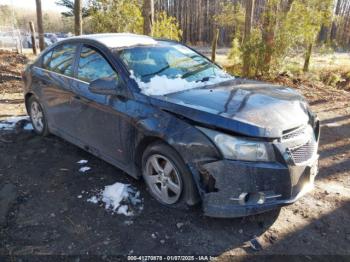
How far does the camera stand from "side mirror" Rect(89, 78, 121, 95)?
3.35 meters

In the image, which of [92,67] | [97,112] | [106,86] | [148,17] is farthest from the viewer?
[148,17]

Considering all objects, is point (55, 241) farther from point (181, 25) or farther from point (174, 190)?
point (181, 25)

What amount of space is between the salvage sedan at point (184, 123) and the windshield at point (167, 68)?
1cm

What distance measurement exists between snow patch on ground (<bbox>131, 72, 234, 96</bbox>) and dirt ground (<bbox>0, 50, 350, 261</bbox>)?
1.13m

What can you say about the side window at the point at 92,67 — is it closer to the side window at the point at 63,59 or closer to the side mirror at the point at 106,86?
the side mirror at the point at 106,86

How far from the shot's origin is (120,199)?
345 centimetres

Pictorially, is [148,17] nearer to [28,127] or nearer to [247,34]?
[247,34]

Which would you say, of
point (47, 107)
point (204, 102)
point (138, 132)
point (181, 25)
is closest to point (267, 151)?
point (204, 102)

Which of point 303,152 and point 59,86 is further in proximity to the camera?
point 59,86

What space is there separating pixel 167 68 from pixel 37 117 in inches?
102

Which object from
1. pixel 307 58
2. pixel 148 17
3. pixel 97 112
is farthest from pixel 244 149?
pixel 307 58

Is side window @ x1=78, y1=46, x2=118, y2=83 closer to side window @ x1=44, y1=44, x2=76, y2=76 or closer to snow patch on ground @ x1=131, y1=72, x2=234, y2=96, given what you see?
side window @ x1=44, y1=44, x2=76, y2=76

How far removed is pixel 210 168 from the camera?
8.98ft

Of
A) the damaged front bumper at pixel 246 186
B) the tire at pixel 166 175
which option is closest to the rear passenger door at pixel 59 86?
the tire at pixel 166 175
